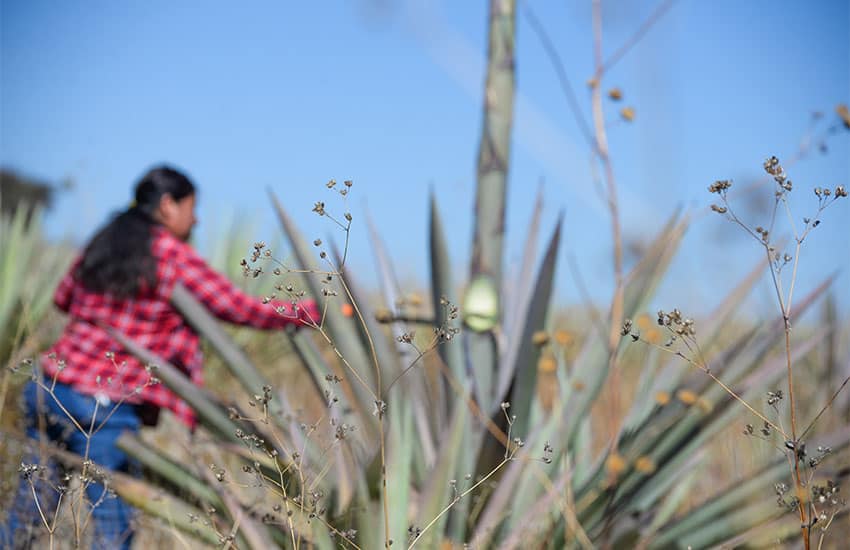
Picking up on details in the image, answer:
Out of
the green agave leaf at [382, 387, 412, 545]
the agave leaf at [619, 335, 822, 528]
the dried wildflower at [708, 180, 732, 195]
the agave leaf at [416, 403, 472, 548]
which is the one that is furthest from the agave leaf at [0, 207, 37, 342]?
the dried wildflower at [708, 180, 732, 195]

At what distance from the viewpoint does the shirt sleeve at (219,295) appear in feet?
8.73

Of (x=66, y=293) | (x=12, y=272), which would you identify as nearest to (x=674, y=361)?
(x=66, y=293)

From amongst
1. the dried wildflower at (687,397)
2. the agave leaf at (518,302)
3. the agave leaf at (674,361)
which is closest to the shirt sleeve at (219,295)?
the agave leaf at (518,302)

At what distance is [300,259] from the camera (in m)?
2.52

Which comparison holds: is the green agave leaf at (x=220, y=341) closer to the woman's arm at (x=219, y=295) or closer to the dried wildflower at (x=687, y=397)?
the woman's arm at (x=219, y=295)

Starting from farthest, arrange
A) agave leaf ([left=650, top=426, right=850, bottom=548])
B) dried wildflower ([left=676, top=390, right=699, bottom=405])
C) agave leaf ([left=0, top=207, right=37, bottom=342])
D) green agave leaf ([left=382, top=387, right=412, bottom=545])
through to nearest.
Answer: agave leaf ([left=0, top=207, right=37, bottom=342]) → agave leaf ([left=650, top=426, right=850, bottom=548]) → green agave leaf ([left=382, top=387, right=412, bottom=545]) → dried wildflower ([left=676, top=390, right=699, bottom=405])

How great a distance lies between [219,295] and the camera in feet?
8.73

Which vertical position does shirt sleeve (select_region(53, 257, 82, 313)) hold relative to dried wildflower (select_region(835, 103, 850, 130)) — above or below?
below

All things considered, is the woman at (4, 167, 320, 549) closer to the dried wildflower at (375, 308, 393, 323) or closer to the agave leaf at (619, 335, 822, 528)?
the dried wildflower at (375, 308, 393, 323)

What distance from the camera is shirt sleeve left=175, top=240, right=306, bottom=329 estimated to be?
105 inches

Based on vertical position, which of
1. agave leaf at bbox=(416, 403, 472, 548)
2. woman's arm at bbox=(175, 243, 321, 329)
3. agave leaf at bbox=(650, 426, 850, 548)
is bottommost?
agave leaf at bbox=(416, 403, 472, 548)

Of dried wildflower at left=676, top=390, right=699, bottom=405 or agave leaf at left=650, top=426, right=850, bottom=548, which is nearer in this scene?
dried wildflower at left=676, top=390, right=699, bottom=405

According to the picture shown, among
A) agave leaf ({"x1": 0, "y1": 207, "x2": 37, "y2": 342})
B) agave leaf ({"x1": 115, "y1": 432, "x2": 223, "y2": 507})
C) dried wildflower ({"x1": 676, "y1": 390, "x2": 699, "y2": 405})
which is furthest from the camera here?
agave leaf ({"x1": 0, "y1": 207, "x2": 37, "y2": 342})

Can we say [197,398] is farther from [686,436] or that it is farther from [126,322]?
[686,436]
